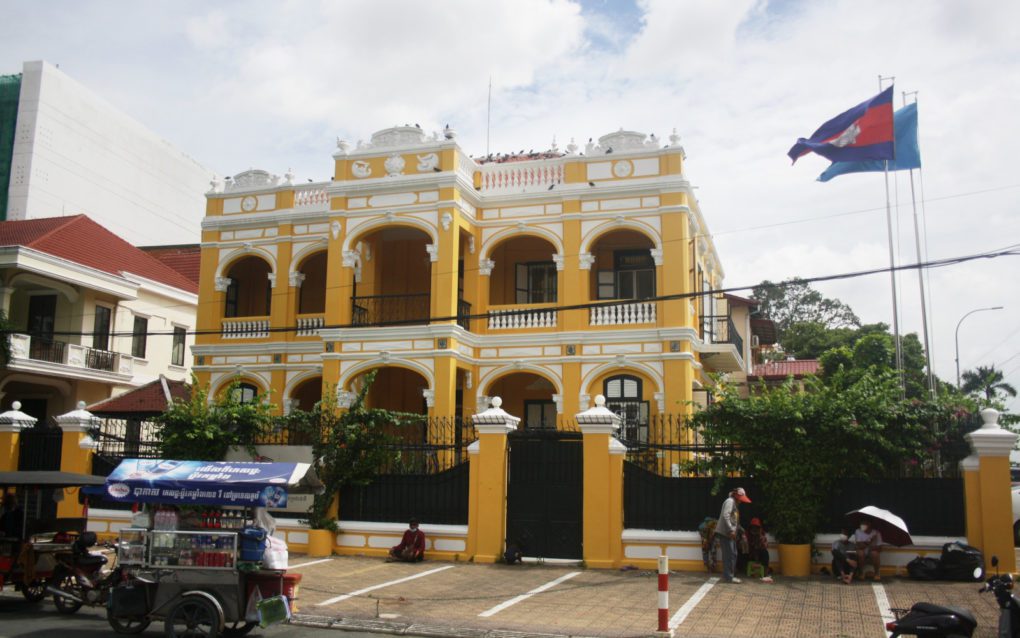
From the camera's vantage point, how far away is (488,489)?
1595cm

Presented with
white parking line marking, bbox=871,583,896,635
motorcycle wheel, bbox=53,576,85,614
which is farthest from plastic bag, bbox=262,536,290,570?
white parking line marking, bbox=871,583,896,635

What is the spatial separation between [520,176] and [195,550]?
16178mm

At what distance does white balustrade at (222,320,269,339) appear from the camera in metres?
26.3

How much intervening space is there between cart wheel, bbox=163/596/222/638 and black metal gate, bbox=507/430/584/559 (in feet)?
22.5

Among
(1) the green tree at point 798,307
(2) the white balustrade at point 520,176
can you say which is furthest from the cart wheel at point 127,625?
(1) the green tree at point 798,307

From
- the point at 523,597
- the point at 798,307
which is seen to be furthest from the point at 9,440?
the point at 798,307

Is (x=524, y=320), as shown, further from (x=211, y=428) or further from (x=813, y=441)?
(x=813, y=441)

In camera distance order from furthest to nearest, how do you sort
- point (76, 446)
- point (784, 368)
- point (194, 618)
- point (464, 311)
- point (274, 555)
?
point (784, 368) < point (464, 311) < point (76, 446) < point (274, 555) < point (194, 618)

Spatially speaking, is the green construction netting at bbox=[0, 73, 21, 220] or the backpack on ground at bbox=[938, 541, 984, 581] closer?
the backpack on ground at bbox=[938, 541, 984, 581]

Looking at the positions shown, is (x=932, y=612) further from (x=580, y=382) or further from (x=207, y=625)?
(x=580, y=382)

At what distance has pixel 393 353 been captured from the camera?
23.1 meters

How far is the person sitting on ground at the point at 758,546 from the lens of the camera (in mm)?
14320

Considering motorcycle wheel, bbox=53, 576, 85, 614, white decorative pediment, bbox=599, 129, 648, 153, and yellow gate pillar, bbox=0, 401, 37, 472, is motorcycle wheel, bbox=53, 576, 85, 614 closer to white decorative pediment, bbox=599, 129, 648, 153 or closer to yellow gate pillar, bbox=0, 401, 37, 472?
yellow gate pillar, bbox=0, 401, 37, 472

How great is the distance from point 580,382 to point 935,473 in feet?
31.9
